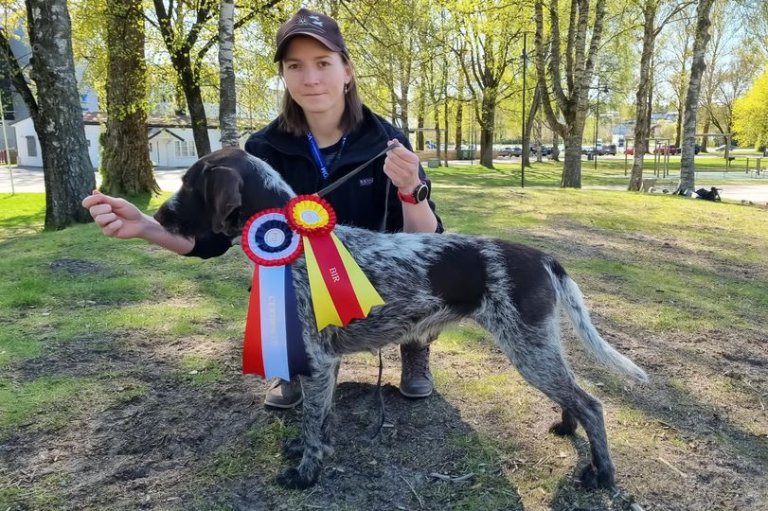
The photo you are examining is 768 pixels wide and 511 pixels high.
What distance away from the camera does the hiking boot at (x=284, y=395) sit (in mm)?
3578

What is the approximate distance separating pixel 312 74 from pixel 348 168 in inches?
23.0

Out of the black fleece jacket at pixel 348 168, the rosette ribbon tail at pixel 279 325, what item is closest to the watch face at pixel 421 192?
the black fleece jacket at pixel 348 168

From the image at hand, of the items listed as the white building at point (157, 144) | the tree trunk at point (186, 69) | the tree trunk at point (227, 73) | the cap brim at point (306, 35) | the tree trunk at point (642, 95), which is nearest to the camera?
the cap brim at point (306, 35)

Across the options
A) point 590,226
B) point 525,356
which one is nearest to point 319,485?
point 525,356

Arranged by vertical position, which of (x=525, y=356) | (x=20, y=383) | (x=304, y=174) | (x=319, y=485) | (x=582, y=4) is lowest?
(x=319, y=485)

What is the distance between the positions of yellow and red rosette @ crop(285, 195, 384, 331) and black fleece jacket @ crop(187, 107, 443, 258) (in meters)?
0.61

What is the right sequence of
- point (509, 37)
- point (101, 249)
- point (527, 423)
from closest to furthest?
point (527, 423) < point (101, 249) < point (509, 37)

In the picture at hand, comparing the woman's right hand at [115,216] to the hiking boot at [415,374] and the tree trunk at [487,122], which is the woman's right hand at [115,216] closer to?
the hiking boot at [415,374]

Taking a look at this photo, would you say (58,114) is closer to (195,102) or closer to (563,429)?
(195,102)

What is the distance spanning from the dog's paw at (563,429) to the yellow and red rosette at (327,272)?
1.36 metres

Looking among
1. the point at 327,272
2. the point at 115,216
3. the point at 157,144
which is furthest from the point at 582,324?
the point at 157,144

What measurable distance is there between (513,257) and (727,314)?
3.74 m

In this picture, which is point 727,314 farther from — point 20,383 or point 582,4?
point 582,4

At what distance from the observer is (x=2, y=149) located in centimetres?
5172
